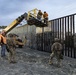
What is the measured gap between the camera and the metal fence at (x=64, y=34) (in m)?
18.7

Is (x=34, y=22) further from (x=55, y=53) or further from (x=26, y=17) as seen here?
(x=55, y=53)

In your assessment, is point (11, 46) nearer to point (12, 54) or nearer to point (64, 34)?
point (12, 54)

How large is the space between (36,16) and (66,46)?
13.5 feet

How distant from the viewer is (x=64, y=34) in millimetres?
19875

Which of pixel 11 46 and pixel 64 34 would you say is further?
pixel 64 34

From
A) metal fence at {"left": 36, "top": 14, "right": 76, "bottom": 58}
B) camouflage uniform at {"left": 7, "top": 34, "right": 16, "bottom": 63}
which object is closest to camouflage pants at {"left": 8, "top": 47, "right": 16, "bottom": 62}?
camouflage uniform at {"left": 7, "top": 34, "right": 16, "bottom": 63}

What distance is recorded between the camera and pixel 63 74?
1126 cm

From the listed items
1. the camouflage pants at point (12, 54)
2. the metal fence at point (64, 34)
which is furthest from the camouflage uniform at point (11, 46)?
the metal fence at point (64, 34)

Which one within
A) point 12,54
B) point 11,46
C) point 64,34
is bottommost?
point 12,54

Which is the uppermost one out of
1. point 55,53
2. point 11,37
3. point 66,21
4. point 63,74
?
point 66,21

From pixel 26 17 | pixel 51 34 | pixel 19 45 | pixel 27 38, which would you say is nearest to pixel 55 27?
pixel 51 34

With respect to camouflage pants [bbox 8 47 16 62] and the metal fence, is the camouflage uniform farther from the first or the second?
the metal fence

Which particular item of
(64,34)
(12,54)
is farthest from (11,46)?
(64,34)

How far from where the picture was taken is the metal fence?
18.7m
